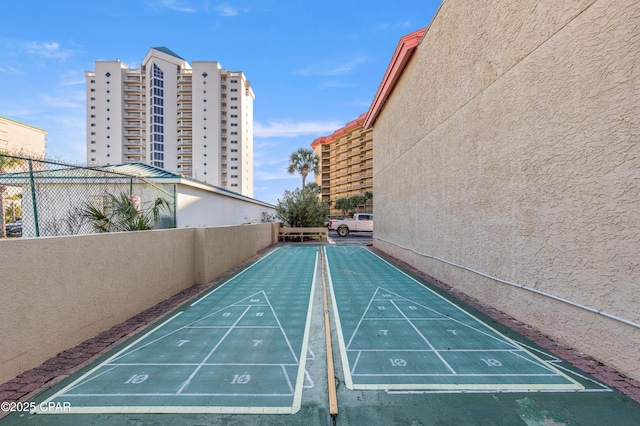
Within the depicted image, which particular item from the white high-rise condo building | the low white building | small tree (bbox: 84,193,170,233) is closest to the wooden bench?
the low white building

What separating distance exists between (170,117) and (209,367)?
225ft

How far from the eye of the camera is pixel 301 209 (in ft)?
64.3

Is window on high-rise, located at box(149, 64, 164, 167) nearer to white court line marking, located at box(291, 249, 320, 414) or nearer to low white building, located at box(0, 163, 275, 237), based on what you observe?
low white building, located at box(0, 163, 275, 237)

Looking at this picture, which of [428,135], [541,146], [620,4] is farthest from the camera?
[428,135]

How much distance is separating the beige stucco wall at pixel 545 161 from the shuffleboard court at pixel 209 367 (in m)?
3.66

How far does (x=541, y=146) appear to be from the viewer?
4.21 m

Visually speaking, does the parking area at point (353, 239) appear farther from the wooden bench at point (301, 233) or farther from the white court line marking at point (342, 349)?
the white court line marking at point (342, 349)

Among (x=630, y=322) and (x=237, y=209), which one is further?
(x=237, y=209)

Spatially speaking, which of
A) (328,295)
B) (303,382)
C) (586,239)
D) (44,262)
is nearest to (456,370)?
(303,382)

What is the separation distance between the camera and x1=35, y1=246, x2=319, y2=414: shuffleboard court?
105 inches

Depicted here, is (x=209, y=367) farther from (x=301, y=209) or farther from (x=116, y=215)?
(x=301, y=209)

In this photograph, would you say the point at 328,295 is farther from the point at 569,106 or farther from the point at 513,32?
the point at 513,32

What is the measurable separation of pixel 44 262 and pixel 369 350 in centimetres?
423

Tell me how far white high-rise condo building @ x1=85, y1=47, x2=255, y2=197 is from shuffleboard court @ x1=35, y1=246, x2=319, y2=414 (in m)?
57.8
